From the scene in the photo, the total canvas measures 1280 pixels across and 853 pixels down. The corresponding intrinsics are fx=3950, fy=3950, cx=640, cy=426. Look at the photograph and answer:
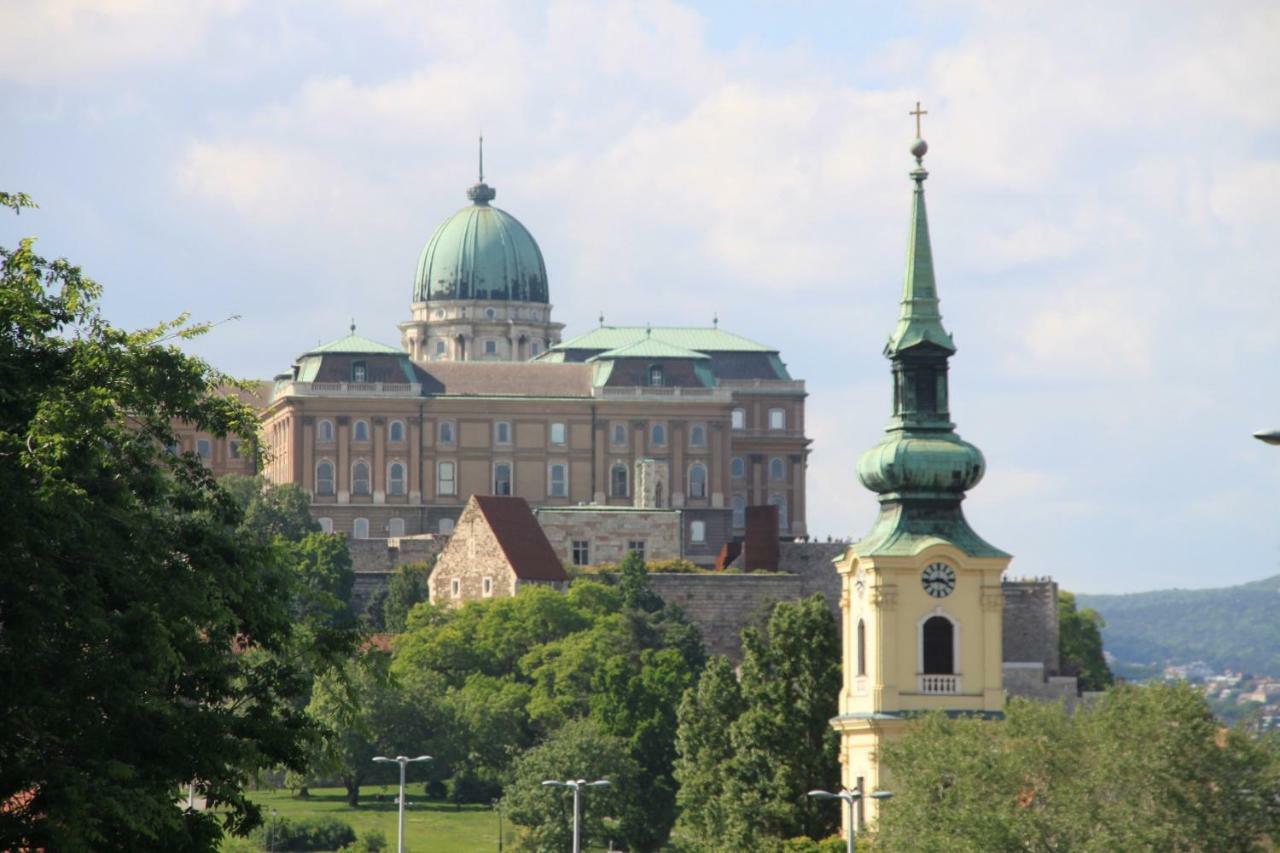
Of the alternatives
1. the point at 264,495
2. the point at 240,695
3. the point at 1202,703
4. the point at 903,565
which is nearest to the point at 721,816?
the point at 903,565

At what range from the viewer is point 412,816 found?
427 ft

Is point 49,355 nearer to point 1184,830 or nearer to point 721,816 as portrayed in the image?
point 1184,830

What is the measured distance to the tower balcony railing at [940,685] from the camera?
95.6 metres

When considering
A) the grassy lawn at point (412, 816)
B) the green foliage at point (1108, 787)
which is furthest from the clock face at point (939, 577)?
the grassy lawn at point (412, 816)

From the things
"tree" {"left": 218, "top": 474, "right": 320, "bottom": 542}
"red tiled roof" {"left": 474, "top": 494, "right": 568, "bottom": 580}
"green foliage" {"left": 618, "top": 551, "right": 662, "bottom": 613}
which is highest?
"tree" {"left": 218, "top": 474, "right": 320, "bottom": 542}

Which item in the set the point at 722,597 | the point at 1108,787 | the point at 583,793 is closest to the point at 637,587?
the point at 722,597

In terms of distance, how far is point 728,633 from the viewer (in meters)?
165

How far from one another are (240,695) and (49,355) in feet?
15.7

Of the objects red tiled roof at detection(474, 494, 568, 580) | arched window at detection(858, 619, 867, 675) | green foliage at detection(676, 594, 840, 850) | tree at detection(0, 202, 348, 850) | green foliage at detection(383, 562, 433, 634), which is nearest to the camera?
tree at detection(0, 202, 348, 850)

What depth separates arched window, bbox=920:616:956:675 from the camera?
9606 cm

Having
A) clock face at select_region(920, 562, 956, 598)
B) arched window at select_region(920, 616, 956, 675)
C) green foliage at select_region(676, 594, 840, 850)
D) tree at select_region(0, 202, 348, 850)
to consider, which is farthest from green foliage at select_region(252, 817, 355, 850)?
tree at select_region(0, 202, 348, 850)

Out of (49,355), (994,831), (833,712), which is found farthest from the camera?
(833,712)

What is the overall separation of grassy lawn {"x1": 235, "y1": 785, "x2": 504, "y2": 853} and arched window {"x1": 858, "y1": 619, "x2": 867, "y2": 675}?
24.5 metres

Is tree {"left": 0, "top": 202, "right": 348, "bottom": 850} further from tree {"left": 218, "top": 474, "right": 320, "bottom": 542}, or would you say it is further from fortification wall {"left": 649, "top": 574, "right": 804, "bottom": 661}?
tree {"left": 218, "top": 474, "right": 320, "bottom": 542}
